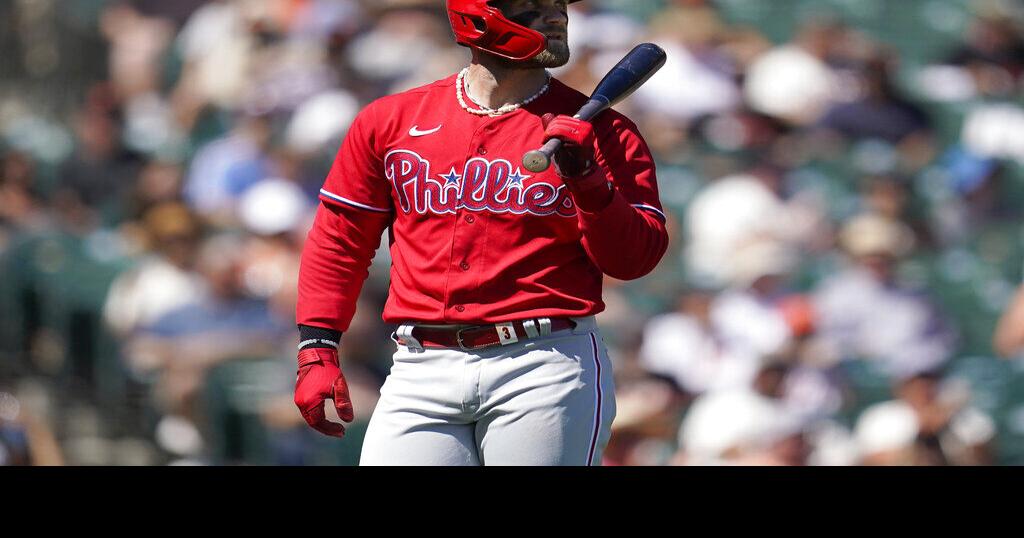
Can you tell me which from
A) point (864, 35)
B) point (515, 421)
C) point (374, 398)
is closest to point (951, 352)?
point (864, 35)

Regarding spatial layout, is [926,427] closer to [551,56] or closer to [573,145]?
[551,56]

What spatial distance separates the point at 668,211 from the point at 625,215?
2.79m

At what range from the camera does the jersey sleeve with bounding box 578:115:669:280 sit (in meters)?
2.50

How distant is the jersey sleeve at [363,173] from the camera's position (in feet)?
8.98

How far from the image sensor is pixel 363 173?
274 cm

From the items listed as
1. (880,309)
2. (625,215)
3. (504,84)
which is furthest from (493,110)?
(880,309)

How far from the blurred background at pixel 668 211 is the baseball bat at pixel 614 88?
232 cm

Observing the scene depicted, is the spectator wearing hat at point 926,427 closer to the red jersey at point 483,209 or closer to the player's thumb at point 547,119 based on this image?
the red jersey at point 483,209

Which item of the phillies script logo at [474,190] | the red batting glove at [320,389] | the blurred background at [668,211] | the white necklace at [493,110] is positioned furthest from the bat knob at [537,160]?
the blurred background at [668,211]

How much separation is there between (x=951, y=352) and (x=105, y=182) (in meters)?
3.23
